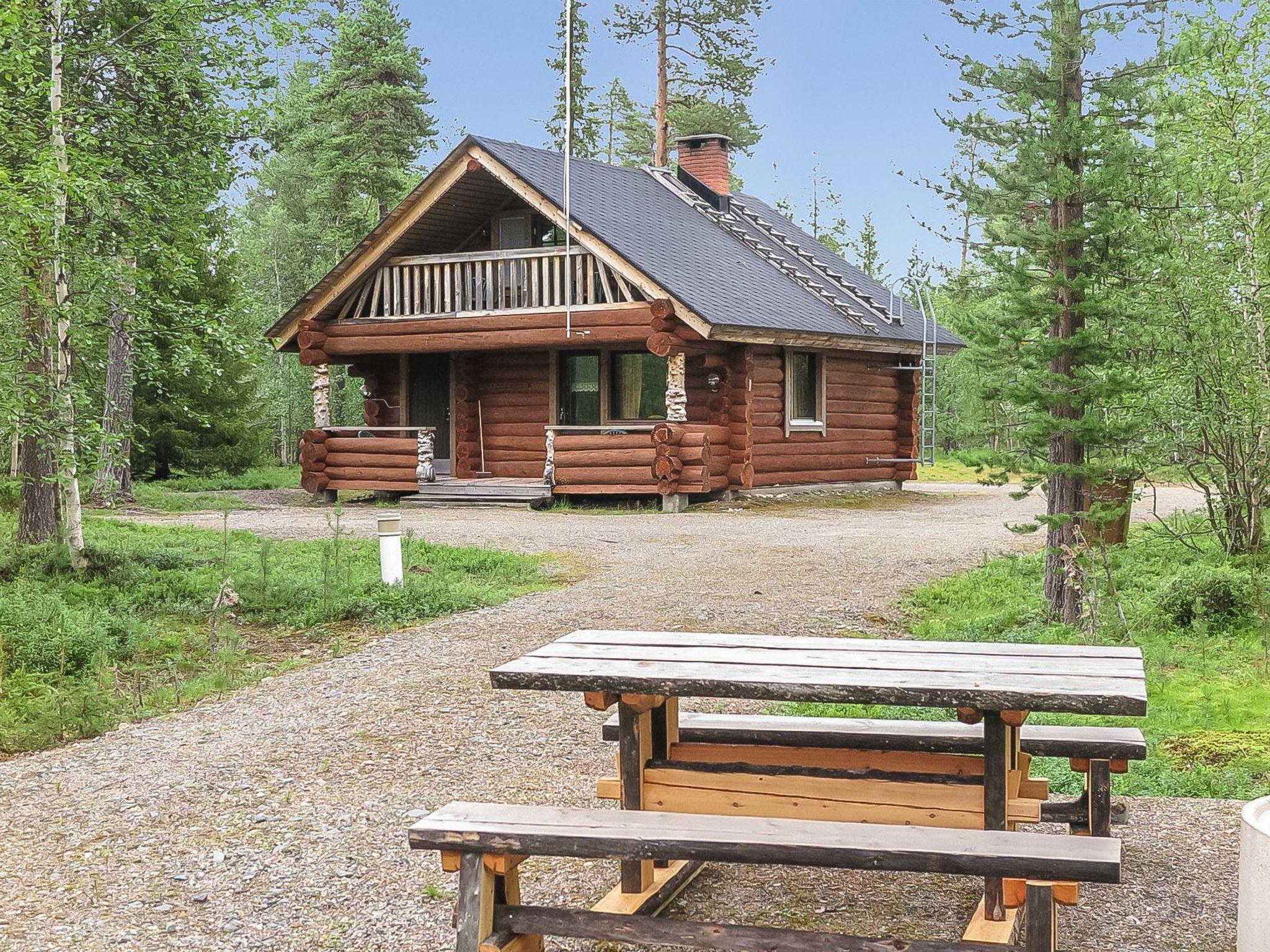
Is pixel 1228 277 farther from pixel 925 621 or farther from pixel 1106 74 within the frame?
pixel 925 621

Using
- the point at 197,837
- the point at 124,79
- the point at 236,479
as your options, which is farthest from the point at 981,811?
the point at 236,479

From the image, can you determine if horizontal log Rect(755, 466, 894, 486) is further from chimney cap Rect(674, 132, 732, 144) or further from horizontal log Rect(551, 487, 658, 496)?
chimney cap Rect(674, 132, 732, 144)

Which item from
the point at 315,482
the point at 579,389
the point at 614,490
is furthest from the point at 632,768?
the point at 315,482

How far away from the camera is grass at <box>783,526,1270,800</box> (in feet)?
19.2

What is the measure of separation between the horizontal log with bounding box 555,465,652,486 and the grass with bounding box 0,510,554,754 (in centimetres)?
626

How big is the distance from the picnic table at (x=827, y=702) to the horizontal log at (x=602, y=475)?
1469 centimetres

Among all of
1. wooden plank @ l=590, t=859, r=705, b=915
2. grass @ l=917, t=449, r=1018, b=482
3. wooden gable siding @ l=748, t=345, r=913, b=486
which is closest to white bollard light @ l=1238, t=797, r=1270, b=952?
wooden plank @ l=590, t=859, r=705, b=915

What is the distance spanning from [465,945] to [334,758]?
2797mm

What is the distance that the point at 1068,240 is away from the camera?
8773mm

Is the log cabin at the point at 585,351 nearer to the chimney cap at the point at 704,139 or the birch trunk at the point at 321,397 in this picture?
the birch trunk at the point at 321,397

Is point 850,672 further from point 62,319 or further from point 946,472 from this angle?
point 946,472

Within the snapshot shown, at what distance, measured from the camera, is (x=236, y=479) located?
26.4m

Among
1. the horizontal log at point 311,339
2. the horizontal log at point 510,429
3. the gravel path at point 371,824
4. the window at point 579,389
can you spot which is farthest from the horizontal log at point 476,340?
the gravel path at point 371,824

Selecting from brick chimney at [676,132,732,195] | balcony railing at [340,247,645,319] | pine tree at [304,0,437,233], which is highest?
pine tree at [304,0,437,233]
